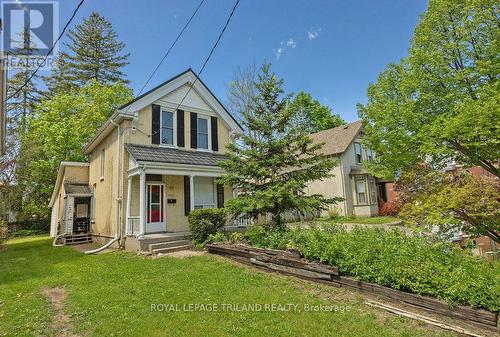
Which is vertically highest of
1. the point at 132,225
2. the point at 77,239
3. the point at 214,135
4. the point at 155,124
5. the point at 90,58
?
the point at 90,58

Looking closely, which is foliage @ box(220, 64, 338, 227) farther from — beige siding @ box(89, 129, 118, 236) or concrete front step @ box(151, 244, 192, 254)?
beige siding @ box(89, 129, 118, 236)

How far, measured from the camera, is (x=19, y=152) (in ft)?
72.2

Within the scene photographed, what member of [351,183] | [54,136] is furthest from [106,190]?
[351,183]

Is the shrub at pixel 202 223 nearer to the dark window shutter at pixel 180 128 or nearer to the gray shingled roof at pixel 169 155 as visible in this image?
the gray shingled roof at pixel 169 155

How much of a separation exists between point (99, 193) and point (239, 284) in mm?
12272

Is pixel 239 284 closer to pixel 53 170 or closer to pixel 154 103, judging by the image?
pixel 154 103

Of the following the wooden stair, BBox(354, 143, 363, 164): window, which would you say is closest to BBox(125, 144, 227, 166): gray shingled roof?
the wooden stair

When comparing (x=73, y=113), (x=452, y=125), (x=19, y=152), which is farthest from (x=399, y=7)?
(x=19, y=152)

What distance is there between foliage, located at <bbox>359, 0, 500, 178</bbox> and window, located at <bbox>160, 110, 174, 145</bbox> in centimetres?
1005

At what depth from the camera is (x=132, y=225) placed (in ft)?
39.0

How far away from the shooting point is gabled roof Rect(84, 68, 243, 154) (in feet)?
41.5

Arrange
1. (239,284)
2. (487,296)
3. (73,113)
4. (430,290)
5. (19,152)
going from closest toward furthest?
(487,296)
(430,290)
(239,284)
(19,152)
(73,113)

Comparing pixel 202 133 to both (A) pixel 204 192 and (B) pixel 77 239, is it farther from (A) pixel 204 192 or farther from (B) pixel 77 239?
(B) pixel 77 239

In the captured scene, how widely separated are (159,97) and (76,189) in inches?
308
